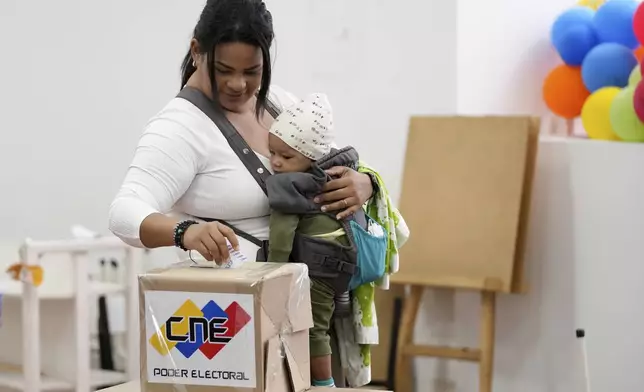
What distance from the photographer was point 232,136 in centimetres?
208

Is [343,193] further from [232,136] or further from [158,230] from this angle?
[158,230]

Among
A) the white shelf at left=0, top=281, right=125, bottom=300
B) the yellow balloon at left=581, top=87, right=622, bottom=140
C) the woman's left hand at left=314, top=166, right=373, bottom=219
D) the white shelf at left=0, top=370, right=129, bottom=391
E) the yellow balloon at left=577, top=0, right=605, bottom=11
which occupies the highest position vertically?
the yellow balloon at left=577, top=0, right=605, bottom=11

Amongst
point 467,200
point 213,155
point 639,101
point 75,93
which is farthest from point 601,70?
point 213,155

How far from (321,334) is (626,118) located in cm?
196

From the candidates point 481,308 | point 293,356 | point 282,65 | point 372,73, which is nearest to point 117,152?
point 282,65

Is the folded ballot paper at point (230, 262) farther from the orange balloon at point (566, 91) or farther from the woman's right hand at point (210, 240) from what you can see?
the orange balloon at point (566, 91)

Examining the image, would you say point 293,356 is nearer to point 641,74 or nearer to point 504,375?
point 641,74

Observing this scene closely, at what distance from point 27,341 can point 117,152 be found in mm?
1164

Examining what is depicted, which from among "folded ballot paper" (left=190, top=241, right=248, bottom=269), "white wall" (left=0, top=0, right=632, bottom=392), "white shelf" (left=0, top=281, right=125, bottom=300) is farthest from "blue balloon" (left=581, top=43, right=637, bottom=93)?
"folded ballot paper" (left=190, top=241, right=248, bottom=269)

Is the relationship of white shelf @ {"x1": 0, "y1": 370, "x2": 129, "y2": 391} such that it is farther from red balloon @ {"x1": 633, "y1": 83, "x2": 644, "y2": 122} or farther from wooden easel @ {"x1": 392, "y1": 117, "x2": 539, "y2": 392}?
red balloon @ {"x1": 633, "y1": 83, "x2": 644, "y2": 122}

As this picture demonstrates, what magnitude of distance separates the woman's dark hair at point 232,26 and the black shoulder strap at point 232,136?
0.03 metres

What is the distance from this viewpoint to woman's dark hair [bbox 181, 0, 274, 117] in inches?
79.9

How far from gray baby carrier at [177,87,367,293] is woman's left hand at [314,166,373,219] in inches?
1.2

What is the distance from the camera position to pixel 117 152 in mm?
4770
